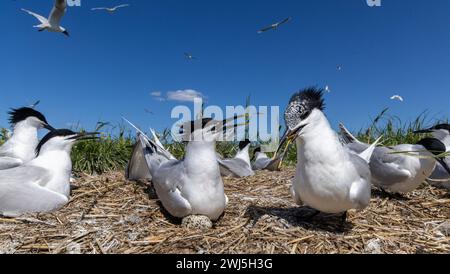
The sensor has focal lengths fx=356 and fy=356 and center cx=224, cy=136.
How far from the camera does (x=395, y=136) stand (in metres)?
6.68

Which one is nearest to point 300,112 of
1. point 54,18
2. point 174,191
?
point 174,191

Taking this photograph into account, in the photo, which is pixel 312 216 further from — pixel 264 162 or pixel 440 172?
pixel 264 162

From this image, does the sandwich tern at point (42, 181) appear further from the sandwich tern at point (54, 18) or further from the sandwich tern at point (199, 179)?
the sandwich tern at point (54, 18)

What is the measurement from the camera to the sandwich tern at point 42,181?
3.19 meters

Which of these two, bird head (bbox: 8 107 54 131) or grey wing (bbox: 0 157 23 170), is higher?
bird head (bbox: 8 107 54 131)

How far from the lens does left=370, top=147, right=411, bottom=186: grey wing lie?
3.95 meters

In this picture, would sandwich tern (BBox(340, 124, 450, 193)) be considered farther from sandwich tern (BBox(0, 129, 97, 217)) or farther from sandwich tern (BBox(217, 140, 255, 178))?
sandwich tern (BBox(0, 129, 97, 217))

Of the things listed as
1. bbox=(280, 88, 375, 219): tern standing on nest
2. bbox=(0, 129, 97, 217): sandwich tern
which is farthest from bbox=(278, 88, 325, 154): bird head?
bbox=(0, 129, 97, 217): sandwich tern

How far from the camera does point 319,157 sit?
8.12ft

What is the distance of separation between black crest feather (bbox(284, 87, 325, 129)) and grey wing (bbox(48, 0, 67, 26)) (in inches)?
255

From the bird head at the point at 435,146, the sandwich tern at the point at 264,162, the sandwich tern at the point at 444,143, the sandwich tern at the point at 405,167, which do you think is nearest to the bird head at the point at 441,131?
the sandwich tern at the point at 444,143

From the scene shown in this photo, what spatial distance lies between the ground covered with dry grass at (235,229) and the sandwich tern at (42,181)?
0.34 feet

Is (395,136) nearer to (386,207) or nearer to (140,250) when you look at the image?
(386,207)

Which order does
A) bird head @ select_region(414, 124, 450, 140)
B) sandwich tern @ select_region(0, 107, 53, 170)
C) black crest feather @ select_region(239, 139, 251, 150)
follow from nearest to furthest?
1. sandwich tern @ select_region(0, 107, 53, 170)
2. bird head @ select_region(414, 124, 450, 140)
3. black crest feather @ select_region(239, 139, 251, 150)
